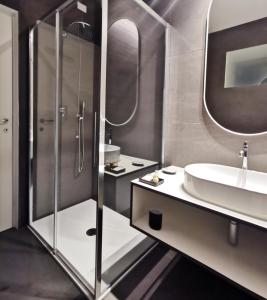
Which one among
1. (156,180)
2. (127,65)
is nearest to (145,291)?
(156,180)

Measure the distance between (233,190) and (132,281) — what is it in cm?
97

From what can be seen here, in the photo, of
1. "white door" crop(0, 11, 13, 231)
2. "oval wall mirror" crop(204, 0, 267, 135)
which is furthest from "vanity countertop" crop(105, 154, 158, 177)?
→ "white door" crop(0, 11, 13, 231)

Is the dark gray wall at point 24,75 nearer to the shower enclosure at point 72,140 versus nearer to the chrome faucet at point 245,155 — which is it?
the shower enclosure at point 72,140

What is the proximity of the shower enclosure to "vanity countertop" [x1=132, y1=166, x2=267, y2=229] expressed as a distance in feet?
1.17

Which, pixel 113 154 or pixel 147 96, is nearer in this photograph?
pixel 113 154

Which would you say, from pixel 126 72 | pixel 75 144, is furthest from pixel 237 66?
pixel 75 144

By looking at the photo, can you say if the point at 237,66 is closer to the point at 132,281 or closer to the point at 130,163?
the point at 130,163

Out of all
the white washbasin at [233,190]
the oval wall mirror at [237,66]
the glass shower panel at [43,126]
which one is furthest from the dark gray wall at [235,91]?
the glass shower panel at [43,126]

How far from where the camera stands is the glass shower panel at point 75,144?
5.31 ft

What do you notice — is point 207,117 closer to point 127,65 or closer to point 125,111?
point 125,111

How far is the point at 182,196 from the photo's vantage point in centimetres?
110

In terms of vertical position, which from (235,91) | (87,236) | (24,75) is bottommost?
(87,236)

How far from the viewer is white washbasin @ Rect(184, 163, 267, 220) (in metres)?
0.86

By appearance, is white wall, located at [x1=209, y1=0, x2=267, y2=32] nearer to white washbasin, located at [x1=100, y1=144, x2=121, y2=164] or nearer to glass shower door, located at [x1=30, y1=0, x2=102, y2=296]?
glass shower door, located at [x1=30, y1=0, x2=102, y2=296]
